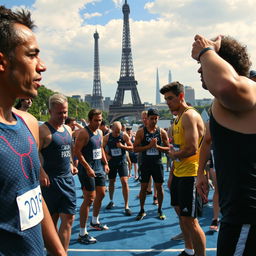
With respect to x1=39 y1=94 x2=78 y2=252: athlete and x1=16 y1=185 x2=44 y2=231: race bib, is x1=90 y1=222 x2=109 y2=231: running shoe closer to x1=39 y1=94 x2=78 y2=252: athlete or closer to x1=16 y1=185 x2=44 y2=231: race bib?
x1=39 y1=94 x2=78 y2=252: athlete

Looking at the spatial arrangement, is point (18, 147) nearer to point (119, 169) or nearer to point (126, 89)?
point (119, 169)

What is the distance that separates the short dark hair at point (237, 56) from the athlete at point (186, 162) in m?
2.07

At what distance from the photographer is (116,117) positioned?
73875 mm

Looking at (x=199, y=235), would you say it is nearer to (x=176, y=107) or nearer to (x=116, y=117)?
(x=176, y=107)

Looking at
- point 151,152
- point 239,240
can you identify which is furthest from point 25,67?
point 151,152

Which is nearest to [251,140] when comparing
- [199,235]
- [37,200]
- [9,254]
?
[37,200]

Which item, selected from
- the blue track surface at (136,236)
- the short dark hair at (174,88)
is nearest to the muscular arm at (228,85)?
the short dark hair at (174,88)

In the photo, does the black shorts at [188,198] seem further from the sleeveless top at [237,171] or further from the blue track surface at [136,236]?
the sleeveless top at [237,171]

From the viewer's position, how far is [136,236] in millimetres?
5203

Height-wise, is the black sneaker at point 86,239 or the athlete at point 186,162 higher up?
the athlete at point 186,162

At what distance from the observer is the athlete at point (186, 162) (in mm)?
3727

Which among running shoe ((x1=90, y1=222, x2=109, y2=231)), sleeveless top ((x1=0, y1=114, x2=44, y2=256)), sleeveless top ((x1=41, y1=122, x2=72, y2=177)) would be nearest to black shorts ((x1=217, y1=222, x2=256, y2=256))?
sleeveless top ((x1=0, y1=114, x2=44, y2=256))

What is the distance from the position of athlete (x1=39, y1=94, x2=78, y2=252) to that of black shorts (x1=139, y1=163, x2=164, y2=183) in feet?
8.28

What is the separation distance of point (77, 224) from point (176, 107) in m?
3.40
